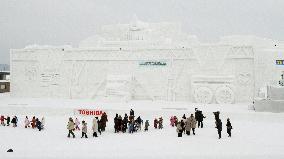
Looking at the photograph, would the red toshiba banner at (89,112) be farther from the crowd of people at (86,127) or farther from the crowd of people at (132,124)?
the crowd of people at (86,127)

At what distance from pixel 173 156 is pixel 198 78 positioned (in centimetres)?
1766

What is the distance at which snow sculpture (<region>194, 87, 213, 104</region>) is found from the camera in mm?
28797

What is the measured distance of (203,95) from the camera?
95.0 ft

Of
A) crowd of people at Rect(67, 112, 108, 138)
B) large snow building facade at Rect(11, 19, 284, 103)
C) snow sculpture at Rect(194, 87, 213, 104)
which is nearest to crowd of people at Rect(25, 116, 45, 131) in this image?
crowd of people at Rect(67, 112, 108, 138)

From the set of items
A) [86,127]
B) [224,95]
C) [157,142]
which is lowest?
[157,142]

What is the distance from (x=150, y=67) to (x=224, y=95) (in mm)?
6995

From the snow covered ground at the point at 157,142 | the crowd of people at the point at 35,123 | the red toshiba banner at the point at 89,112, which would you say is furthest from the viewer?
the red toshiba banner at the point at 89,112

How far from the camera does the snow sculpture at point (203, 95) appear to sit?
2880 cm

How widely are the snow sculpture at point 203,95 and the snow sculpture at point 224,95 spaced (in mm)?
584

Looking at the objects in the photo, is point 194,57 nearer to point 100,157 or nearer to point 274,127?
point 274,127

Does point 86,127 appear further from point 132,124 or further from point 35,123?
point 35,123

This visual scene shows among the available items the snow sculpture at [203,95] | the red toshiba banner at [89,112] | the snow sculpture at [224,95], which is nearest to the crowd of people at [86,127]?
the red toshiba banner at [89,112]

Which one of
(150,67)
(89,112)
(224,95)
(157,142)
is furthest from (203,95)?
(157,142)

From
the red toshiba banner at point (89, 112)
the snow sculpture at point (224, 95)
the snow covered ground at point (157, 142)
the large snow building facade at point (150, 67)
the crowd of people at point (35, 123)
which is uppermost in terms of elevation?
the large snow building facade at point (150, 67)
